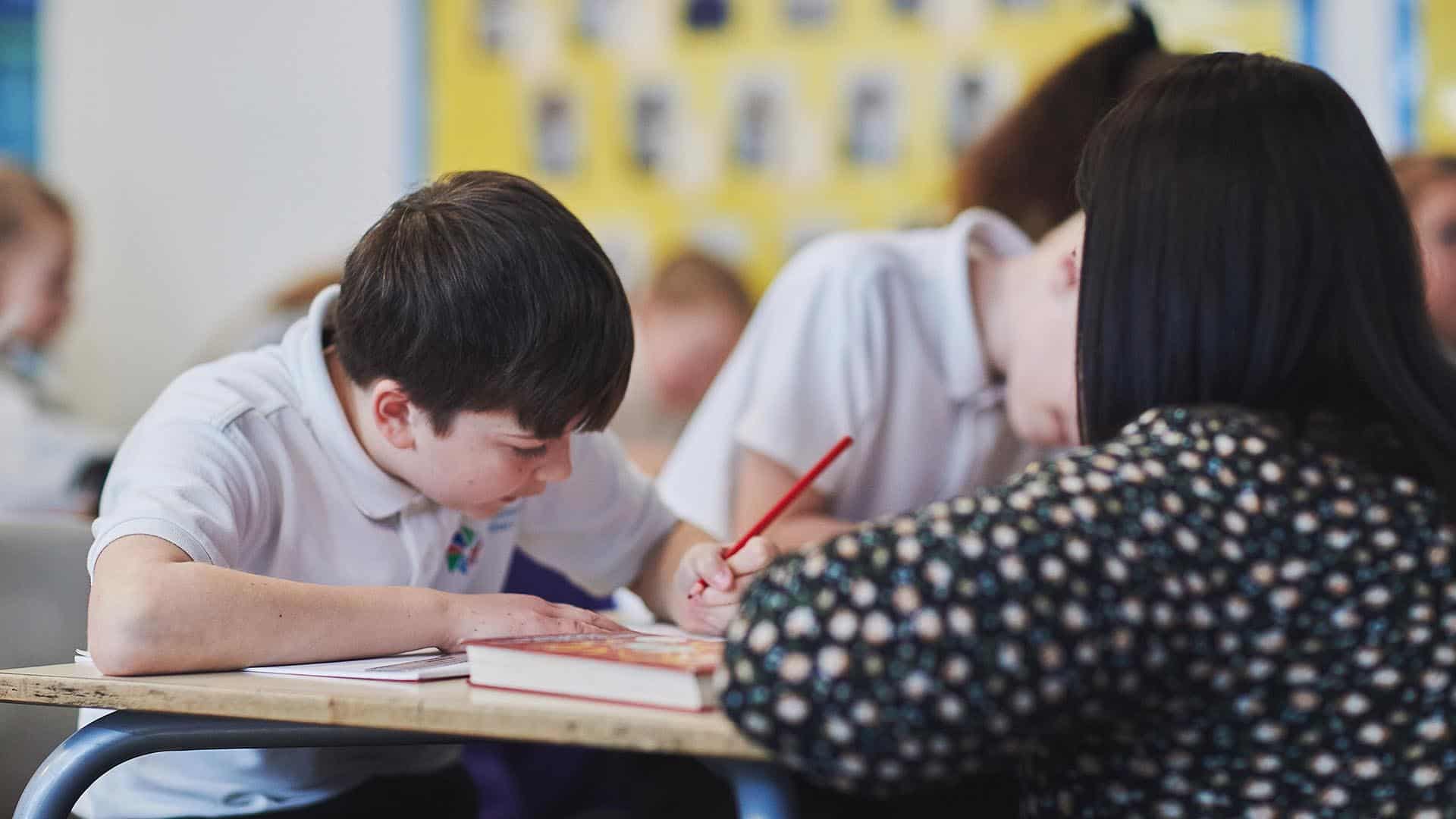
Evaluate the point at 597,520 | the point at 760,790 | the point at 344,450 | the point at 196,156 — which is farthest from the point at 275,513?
the point at 196,156

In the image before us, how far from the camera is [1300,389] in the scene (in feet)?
2.87

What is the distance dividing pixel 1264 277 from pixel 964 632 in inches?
12.7

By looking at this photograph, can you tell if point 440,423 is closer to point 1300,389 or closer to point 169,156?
point 1300,389

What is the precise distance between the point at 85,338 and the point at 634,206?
1.43 meters

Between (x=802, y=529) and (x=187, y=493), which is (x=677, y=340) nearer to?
(x=802, y=529)

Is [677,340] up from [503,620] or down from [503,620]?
down

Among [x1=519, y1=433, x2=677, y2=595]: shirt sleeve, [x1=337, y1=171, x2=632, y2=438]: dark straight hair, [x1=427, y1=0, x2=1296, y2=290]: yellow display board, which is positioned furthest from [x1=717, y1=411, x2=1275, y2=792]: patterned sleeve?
[x1=427, y1=0, x2=1296, y2=290]: yellow display board

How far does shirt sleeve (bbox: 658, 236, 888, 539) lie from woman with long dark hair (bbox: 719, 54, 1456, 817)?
1.97ft

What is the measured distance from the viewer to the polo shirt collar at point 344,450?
1.14m

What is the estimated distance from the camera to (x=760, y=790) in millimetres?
795

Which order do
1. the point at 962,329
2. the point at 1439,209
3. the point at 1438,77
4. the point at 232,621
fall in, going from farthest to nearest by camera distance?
1. the point at 1438,77
2. the point at 1439,209
3. the point at 962,329
4. the point at 232,621

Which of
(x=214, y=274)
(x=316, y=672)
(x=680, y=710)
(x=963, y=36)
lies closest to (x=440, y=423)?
(x=316, y=672)

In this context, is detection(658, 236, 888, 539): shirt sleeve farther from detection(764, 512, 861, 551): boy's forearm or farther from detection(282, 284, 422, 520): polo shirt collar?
detection(282, 284, 422, 520): polo shirt collar

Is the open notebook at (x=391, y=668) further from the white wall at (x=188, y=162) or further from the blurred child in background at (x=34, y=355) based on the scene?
the white wall at (x=188, y=162)
